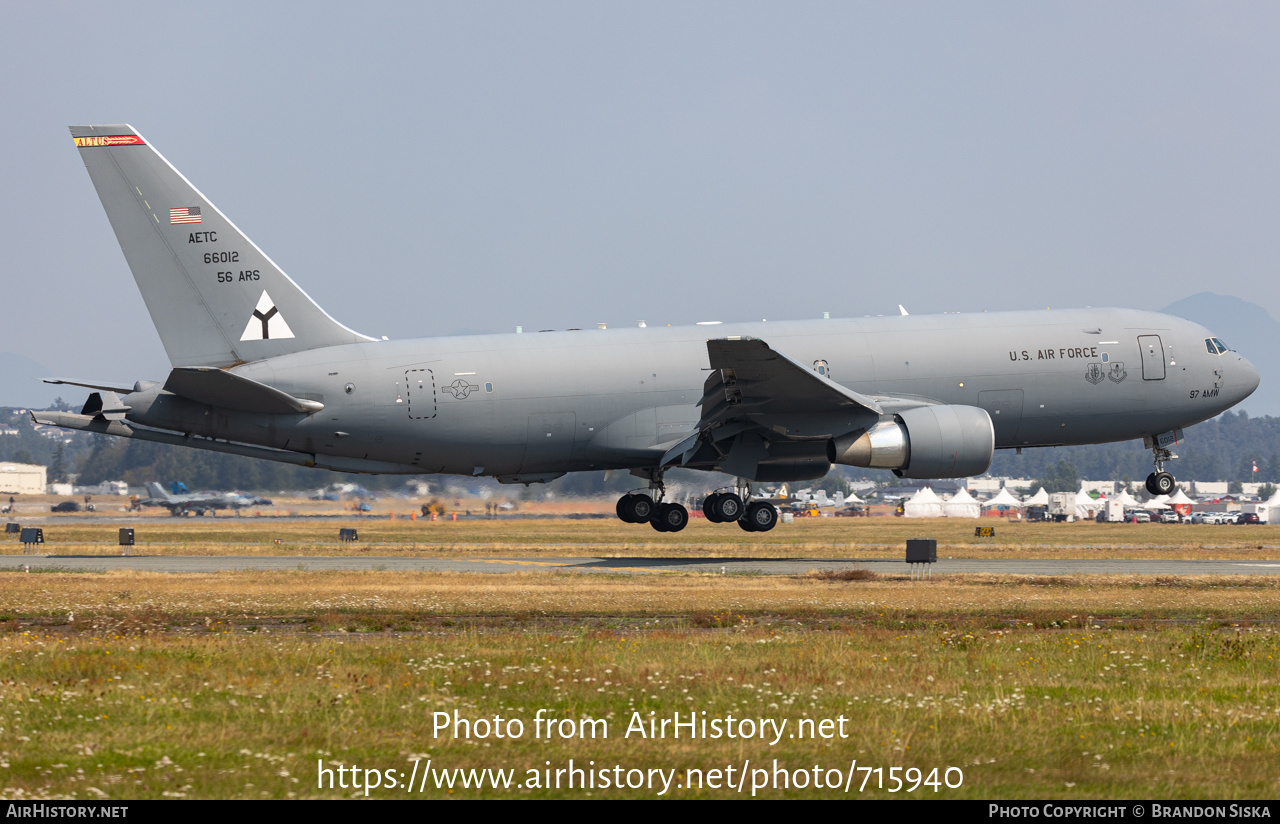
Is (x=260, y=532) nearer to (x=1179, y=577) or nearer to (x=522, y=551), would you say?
(x=522, y=551)

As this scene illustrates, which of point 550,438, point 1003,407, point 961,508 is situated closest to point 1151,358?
point 1003,407

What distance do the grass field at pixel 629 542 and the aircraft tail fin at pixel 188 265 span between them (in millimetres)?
11279

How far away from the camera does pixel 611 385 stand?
3622 centimetres

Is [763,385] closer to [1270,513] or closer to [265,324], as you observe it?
[265,324]

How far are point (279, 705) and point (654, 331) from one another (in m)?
25.8

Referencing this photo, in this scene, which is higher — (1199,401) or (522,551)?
(1199,401)

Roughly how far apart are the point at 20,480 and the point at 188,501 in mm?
40892

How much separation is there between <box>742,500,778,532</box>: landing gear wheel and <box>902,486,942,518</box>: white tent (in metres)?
81.1

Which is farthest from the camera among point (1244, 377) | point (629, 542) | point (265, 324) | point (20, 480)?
point (20, 480)

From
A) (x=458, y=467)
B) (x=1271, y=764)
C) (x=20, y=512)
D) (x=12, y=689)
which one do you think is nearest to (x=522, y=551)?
(x=458, y=467)

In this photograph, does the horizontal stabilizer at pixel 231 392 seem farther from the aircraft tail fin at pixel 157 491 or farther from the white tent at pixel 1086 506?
the white tent at pixel 1086 506

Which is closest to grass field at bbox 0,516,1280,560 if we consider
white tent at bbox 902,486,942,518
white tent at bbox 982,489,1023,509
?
white tent at bbox 902,486,942,518

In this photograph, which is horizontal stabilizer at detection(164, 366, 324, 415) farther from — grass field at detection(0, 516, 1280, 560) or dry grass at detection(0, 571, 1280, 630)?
grass field at detection(0, 516, 1280, 560)
